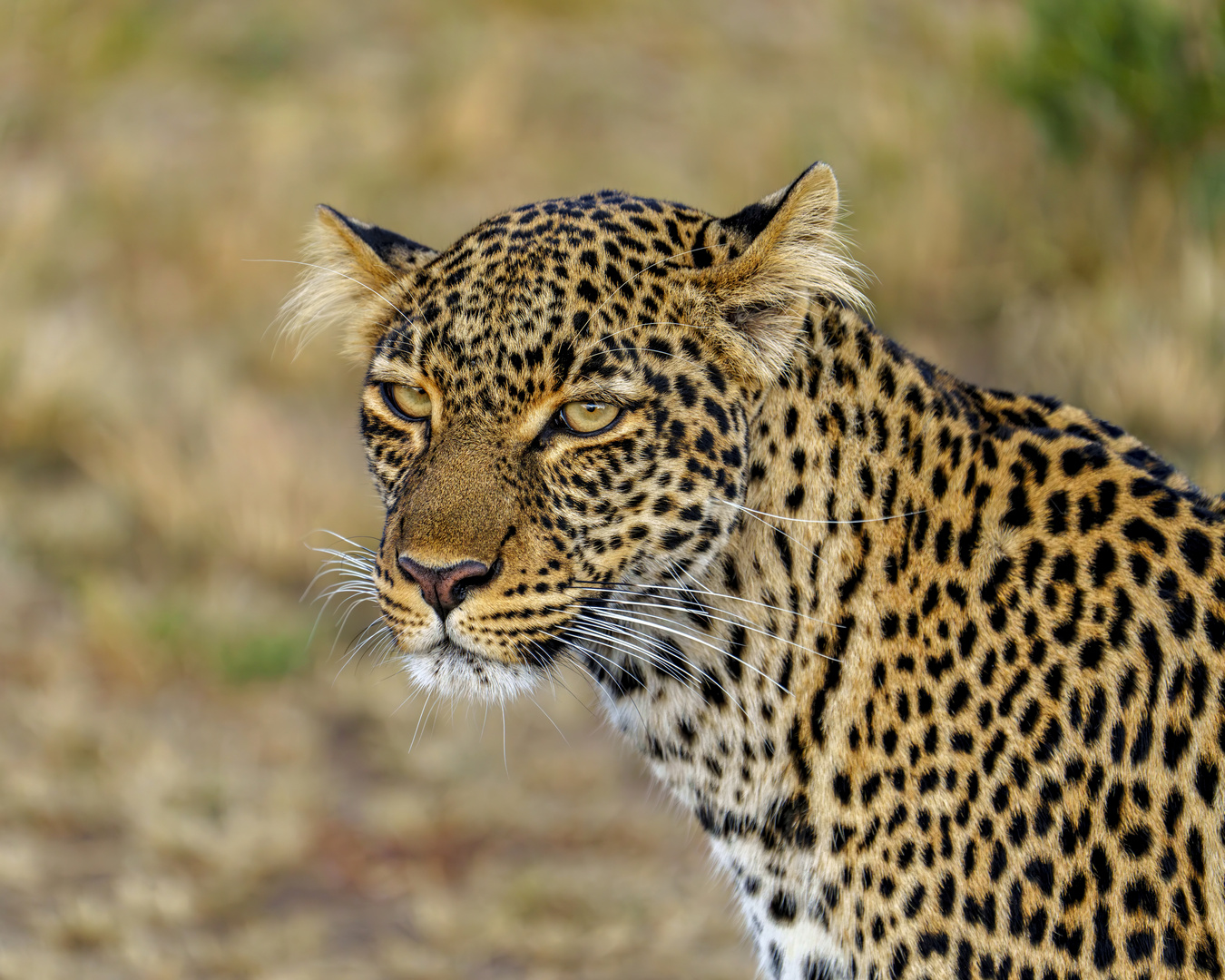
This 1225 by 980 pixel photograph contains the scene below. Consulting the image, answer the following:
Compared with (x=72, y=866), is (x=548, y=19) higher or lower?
higher

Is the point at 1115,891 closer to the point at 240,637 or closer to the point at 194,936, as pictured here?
the point at 194,936

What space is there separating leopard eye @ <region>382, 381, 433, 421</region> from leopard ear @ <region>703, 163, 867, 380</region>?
0.92m

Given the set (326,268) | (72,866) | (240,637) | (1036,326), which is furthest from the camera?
(1036,326)

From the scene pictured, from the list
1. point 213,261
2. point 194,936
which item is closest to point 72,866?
point 194,936

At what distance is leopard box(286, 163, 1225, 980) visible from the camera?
357 cm

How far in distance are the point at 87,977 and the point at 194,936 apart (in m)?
0.56

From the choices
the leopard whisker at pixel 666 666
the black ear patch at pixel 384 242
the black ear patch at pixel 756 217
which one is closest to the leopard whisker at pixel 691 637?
the leopard whisker at pixel 666 666

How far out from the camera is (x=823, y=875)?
151 inches

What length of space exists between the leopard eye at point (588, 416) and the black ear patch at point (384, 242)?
107cm

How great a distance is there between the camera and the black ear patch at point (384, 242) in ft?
15.1

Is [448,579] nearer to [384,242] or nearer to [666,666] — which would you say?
[666,666]

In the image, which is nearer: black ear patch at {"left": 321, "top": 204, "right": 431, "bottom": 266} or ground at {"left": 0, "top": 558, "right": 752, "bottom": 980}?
black ear patch at {"left": 321, "top": 204, "right": 431, "bottom": 266}

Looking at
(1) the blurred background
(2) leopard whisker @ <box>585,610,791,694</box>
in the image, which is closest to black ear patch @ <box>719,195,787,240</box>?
(2) leopard whisker @ <box>585,610,791,694</box>

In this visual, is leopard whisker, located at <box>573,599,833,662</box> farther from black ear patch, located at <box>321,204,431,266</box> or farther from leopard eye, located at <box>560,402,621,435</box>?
black ear patch, located at <box>321,204,431,266</box>
